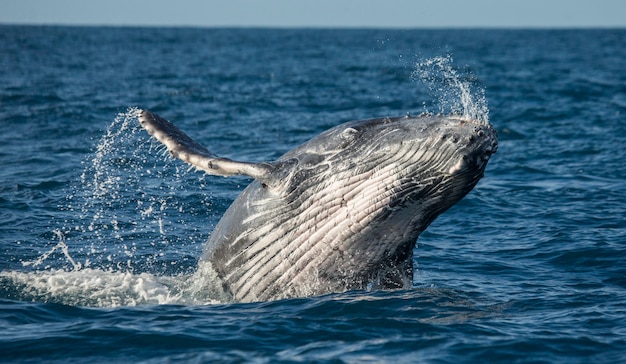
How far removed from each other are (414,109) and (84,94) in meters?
14.2

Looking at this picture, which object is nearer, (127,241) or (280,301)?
(280,301)

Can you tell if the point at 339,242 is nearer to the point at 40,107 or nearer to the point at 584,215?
the point at 584,215

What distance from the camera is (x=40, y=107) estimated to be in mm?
34500

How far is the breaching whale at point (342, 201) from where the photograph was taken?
36.3ft

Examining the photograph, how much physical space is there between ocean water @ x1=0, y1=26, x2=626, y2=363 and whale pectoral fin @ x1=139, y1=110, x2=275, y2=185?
179 cm

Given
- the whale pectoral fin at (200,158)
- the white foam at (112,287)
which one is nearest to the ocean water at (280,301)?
the white foam at (112,287)

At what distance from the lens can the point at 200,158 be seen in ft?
38.7

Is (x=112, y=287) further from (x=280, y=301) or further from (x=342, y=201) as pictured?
(x=342, y=201)

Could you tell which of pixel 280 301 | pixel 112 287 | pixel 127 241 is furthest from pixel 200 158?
pixel 127 241

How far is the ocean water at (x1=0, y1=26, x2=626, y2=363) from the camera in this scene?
1108 centimetres

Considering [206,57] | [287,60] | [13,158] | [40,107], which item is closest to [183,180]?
[13,158]

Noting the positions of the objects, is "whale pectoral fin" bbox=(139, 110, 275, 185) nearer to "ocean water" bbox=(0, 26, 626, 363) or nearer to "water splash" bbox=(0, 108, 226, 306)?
"water splash" bbox=(0, 108, 226, 306)

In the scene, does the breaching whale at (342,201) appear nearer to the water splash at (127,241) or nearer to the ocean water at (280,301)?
the ocean water at (280,301)

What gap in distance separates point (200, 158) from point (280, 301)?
2143mm
